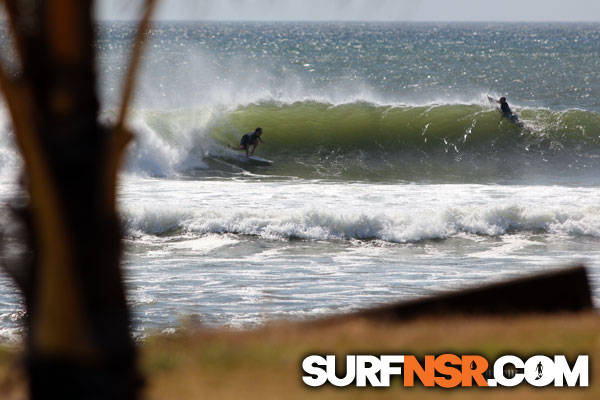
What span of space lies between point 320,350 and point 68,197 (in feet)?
5.28

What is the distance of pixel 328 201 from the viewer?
17031mm

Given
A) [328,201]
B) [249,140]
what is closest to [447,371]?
[328,201]

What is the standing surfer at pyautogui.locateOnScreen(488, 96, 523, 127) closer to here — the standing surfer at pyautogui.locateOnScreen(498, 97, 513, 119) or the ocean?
the standing surfer at pyautogui.locateOnScreen(498, 97, 513, 119)

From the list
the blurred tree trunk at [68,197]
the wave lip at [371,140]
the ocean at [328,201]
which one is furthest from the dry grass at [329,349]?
the wave lip at [371,140]

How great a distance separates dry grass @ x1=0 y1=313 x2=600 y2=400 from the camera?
3348 mm

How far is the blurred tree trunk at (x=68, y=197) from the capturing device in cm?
270

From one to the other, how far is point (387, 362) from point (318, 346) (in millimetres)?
442

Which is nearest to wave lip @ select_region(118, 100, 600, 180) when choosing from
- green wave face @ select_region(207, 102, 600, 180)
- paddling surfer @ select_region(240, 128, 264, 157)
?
green wave face @ select_region(207, 102, 600, 180)

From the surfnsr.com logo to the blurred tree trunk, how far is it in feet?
3.44

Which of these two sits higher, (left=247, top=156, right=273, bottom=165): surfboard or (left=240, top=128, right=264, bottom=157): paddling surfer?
(left=240, top=128, right=264, bottom=157): paddling surfer

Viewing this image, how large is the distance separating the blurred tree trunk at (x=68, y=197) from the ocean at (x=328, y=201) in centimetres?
20

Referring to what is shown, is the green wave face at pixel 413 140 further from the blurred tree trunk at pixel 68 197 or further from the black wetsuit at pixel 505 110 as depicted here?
the blurred tree trunk at pixel 68 197

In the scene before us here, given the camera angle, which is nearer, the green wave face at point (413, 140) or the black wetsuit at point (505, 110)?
the green wave face at point (413, 140)

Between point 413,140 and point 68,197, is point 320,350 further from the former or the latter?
point 413,140
